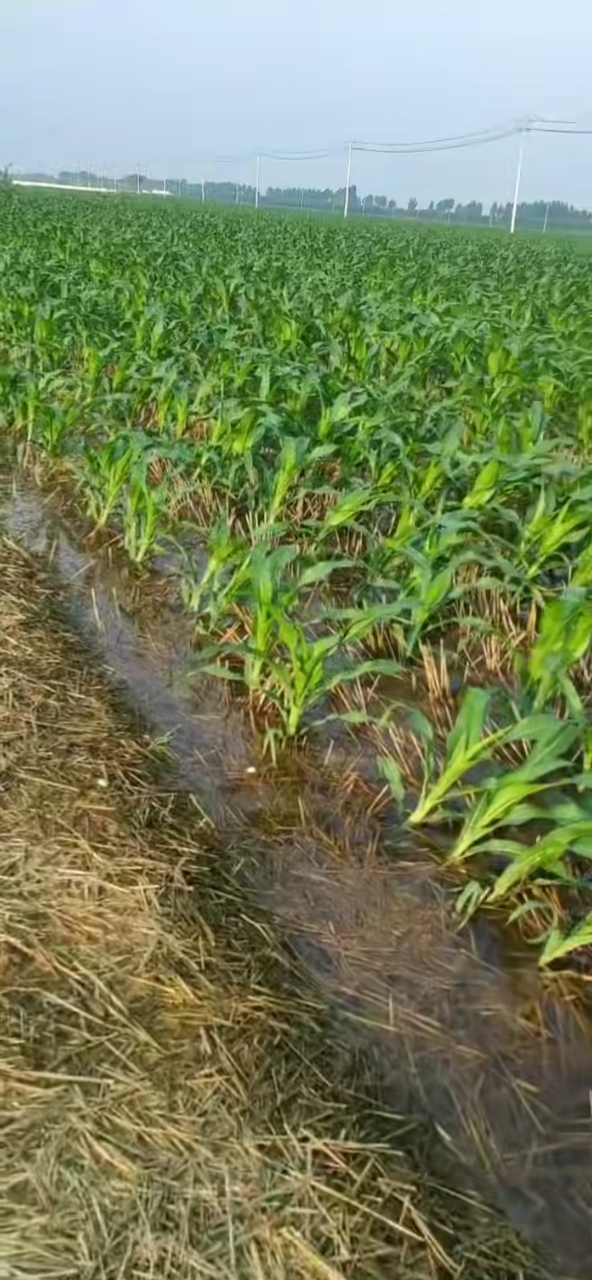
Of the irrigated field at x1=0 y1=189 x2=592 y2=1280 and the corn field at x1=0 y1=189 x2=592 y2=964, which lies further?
the corn field at x1=0 y1=189 x2=592 y2=964

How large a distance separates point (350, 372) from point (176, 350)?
1.18 meters

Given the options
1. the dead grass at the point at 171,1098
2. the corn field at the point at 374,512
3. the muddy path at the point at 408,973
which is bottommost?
the muddy path at the point at 408,973

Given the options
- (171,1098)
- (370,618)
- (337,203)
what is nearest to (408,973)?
(171,1098)

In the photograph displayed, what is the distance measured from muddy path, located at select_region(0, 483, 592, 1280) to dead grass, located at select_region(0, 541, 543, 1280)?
0.10 meters

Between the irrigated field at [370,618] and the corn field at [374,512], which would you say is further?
the corn field at [374,512]

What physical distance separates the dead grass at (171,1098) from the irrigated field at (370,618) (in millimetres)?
29

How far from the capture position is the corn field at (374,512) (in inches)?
102

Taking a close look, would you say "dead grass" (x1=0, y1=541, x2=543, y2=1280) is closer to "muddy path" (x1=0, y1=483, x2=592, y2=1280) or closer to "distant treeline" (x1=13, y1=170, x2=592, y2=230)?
"muddy path" (x1=0, y1=483, x2=592, y2=1280)

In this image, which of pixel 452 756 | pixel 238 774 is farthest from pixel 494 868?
pixel 238 774

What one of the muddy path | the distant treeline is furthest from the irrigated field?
the distant treeline

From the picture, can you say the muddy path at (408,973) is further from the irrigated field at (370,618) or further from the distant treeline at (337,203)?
the distant treeline at (337,203)

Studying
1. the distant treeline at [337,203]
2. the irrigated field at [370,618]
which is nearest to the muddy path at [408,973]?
the irrigated field at [370,618]

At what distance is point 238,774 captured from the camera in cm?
286

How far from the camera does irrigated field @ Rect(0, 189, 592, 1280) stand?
2090 millimetres
